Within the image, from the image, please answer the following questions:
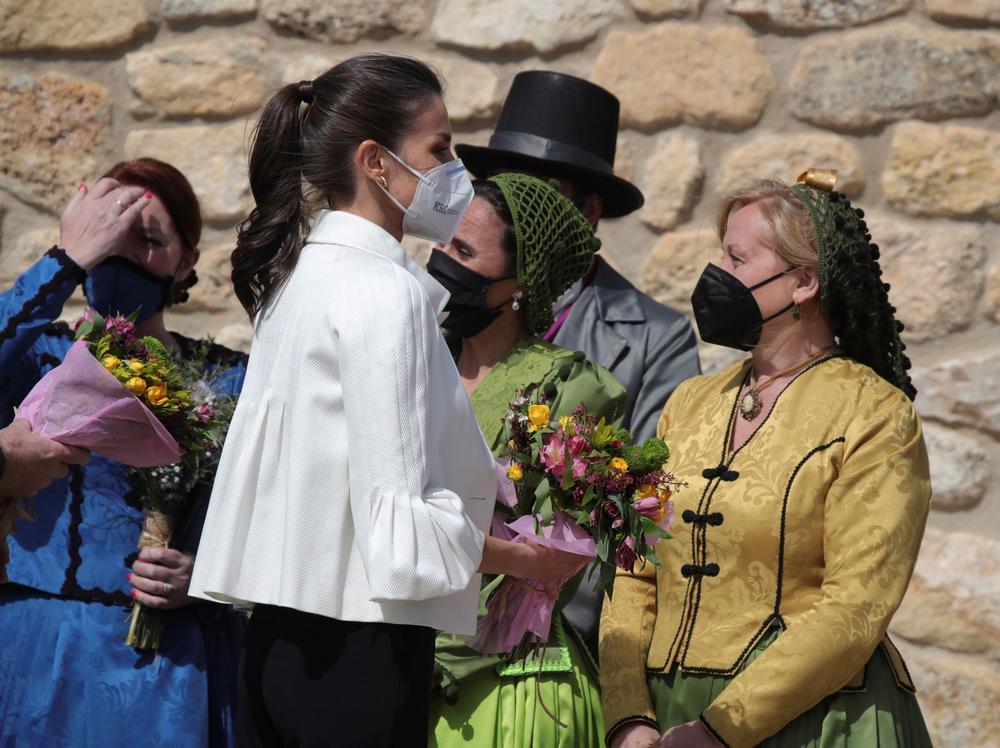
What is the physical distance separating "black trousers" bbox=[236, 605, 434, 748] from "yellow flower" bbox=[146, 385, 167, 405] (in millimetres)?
764

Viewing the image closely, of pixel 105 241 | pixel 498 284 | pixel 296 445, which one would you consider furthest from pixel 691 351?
pixel 296 445

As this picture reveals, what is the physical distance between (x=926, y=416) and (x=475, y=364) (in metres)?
1.60

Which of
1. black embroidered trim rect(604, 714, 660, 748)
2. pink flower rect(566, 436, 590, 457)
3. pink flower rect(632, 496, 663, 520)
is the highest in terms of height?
pink flower rect(566, 436, 590, 457)

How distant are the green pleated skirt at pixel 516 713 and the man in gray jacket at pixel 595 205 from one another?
0.81 m

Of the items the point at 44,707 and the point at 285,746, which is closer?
the point at 285,746

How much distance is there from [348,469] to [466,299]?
3.76 ft

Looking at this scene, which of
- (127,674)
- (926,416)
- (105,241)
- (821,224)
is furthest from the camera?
(926,416)

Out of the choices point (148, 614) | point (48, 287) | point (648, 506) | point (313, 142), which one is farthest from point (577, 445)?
point (48, 287)

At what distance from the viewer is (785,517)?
8.82 feet

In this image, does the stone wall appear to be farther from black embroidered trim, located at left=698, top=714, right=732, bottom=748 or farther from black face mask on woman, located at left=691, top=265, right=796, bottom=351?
black embroidered trim, located at left=698, top=714, right=732, bottom=748

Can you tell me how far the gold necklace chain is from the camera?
2898mm

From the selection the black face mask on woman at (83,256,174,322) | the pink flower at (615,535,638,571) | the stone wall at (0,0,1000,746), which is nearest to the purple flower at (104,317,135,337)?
the black face mask on woman at (83,256,174,322)

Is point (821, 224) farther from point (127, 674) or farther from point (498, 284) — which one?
point (127, 674)

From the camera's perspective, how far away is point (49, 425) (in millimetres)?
2668
